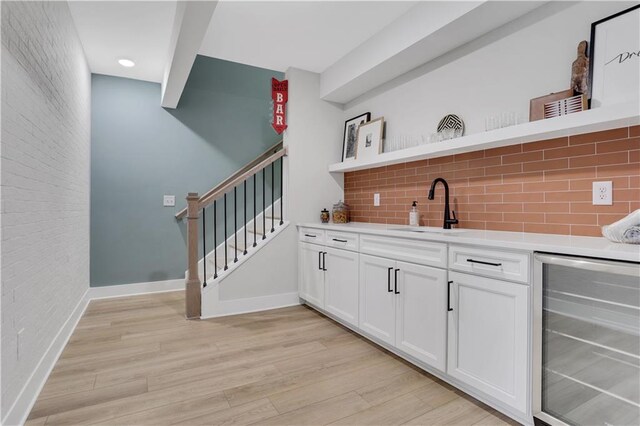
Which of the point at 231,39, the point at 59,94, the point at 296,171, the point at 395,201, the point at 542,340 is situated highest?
the point at 231,39

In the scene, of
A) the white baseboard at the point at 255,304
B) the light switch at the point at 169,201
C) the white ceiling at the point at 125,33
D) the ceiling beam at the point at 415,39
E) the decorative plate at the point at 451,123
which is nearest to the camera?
the ceiling beam at the point at 415,39

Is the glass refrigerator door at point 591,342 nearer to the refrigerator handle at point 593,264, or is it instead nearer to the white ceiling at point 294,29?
the refrigerator handle at point 593,264

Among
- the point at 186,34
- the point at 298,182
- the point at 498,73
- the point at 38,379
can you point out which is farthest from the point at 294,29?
the point at 38,379

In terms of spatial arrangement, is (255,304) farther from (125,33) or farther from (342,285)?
(125,33)

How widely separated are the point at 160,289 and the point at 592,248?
4403mm

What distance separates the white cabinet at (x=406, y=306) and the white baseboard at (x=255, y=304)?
1188mm

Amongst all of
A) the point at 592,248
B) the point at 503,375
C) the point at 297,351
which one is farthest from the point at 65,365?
the point at 592,248

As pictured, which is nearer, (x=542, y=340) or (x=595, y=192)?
(x=542, y=340)

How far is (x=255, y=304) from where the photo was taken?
3545 mm

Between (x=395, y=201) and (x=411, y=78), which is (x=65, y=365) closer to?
(x=395, y=201)

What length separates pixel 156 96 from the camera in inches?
173

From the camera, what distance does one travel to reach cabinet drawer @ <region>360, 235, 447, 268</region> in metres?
2.09

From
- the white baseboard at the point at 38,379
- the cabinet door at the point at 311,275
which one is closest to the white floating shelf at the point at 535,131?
Result: the cabinet door at the point at 311,275

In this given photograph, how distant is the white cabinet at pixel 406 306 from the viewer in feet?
6.82
